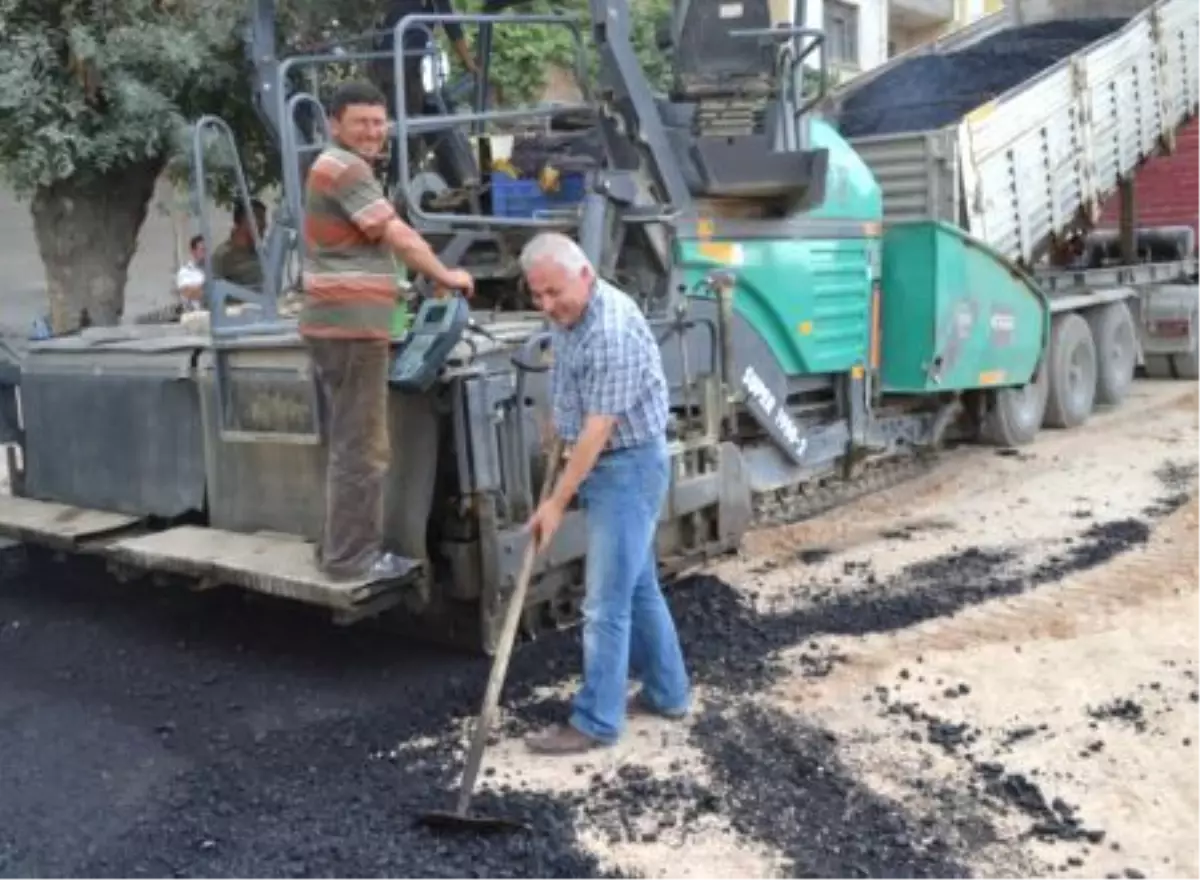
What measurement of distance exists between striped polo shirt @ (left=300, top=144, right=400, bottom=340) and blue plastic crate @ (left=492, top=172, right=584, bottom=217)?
5.39 ft

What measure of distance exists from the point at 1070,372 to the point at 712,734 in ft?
21.3

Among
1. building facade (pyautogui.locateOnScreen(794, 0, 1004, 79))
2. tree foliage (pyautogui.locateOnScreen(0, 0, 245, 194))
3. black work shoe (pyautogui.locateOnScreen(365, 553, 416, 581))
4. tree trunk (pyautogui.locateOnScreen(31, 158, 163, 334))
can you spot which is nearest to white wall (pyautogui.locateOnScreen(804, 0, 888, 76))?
building facade (pyautogui.locateOnScreen(794, 0, 1004, 79))

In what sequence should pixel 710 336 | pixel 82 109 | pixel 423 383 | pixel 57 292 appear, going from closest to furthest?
pixel 423 383 < pixel 710 336 < pixel 82 109 < pixel 57 292

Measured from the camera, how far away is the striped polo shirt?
4.29 metres

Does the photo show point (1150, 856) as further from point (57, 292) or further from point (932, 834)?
point (57, 292)

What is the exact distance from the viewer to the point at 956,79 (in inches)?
408

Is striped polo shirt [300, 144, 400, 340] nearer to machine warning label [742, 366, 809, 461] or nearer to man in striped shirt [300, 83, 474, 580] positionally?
man in striped shirt [300, 83, 474, 580]

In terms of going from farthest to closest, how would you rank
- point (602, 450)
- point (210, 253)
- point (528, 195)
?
point (528, 195) → point (210, 253) → point (602, 450)

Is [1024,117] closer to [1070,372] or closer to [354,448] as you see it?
[1070,372]

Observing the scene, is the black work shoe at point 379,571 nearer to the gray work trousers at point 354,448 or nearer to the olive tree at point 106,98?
the gray work trousers at point 354,448

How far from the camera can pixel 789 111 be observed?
6.27m

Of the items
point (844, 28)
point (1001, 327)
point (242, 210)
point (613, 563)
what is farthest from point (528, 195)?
point (844, 28)

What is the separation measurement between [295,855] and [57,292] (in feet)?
17.5

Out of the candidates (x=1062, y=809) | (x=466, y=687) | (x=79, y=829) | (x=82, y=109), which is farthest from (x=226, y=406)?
(x=1062, y=809)
